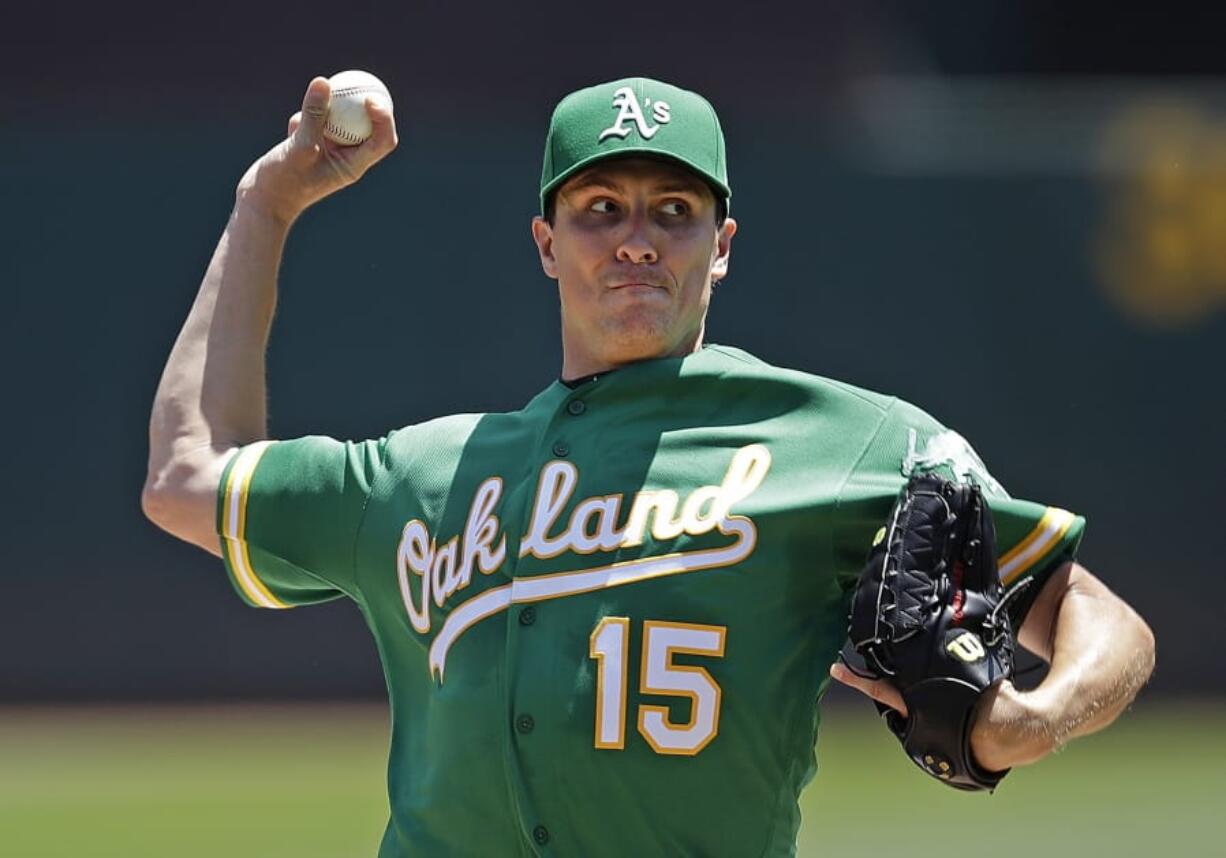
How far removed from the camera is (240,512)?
8.87 feet

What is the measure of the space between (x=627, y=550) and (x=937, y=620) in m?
0.43

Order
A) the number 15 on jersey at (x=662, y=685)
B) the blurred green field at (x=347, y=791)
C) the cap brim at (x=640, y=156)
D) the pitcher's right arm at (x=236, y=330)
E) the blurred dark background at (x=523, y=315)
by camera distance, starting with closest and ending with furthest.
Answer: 1. the number 15 on jersey at (x=662, y=685)
2. the cap brim at (x=640, y=156)
3. the pitcher's right arm at (x=236, y=330)
4. the blurred green field at (x=347, y=791)
5. the blurred dark background at (x=523, y=315)

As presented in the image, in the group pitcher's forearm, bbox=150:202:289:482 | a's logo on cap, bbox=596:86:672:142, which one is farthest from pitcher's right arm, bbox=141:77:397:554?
a's logo on cap, bbox=596:86:672:142

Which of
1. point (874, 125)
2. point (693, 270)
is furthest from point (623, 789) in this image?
point (874, 125)

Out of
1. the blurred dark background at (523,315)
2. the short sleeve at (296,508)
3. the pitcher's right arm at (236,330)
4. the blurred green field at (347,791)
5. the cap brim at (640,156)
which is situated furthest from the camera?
the blurred dark background at (523,315)

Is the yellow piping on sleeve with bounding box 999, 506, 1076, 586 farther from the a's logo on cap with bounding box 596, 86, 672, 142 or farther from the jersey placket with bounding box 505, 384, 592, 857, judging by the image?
the a's logo on cap with bounding box 596, 86, 672, 142

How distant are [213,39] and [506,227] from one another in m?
2.46

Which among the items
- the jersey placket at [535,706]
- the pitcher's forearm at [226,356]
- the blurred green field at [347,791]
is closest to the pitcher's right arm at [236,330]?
the pitcher's forearm at [226,356]

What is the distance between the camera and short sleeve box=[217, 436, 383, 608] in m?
2.67

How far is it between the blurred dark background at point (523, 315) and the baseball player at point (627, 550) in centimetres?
681

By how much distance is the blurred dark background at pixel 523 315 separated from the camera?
9539 mm

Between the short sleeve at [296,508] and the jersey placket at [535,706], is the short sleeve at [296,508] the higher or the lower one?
the higher one

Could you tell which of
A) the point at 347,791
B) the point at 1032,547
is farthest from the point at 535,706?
the point at 347,791

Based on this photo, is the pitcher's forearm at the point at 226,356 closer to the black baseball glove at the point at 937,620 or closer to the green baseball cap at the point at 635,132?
the green baseball cap at the point at 635,132
